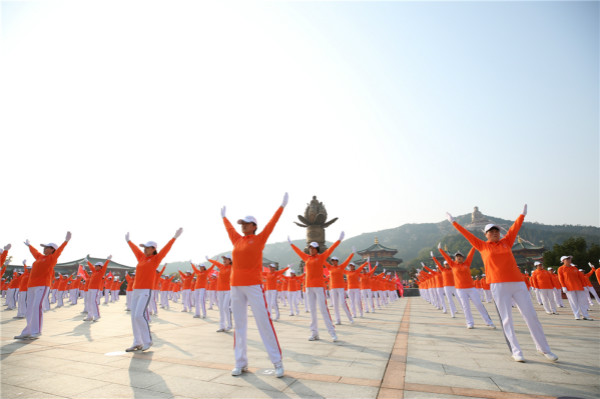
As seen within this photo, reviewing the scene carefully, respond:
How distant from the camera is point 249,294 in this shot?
5129 millimetres

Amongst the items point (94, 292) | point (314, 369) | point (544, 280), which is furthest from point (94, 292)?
point (544, 280)

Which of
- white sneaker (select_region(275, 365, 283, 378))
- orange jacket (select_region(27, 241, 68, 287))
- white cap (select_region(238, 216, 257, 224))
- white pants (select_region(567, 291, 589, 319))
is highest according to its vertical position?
white cap (select_region(238, 216, 257, 224))

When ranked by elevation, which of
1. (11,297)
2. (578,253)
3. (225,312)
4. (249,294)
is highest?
(249,294)

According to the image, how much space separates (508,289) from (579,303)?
31.9ft

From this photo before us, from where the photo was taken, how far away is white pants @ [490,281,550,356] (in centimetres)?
561

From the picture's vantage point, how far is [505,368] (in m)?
4.91

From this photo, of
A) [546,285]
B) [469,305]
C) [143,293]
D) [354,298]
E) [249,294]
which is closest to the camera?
[249,294]

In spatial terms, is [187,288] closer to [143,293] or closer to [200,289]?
[200,289]

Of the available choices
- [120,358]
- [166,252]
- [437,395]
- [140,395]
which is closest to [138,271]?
[166,252]

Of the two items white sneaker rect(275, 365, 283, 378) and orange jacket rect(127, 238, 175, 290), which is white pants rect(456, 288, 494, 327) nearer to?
white sneaker rect(275, 365, 283, 378)

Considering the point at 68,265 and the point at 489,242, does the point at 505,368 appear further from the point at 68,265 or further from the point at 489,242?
the point at 68,265

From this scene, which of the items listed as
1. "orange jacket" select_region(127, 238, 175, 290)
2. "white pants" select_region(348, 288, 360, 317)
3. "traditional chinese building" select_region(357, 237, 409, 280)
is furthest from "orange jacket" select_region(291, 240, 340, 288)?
"traditional chinese building" select_region(357, 237, 409, 280)

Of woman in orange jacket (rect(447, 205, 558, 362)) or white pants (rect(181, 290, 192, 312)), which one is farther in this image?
white pants (rect(181, 290, 192, 312))

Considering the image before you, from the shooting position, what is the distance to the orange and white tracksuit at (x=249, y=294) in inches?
194
